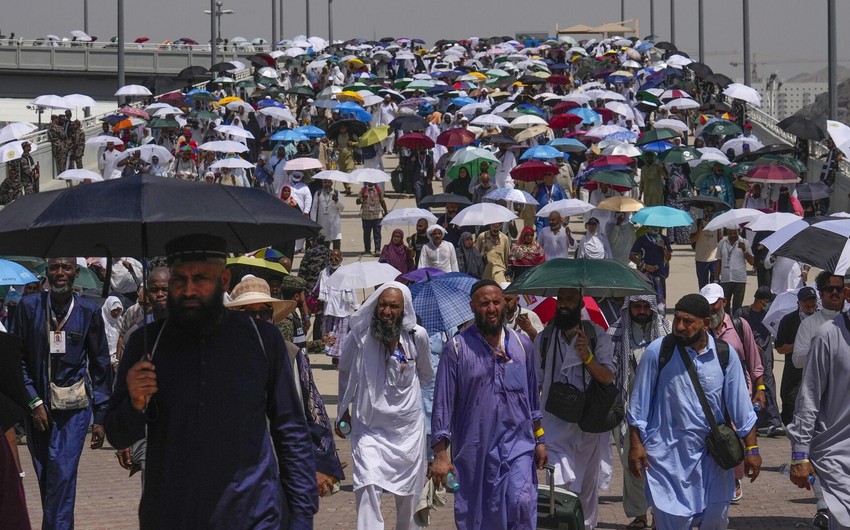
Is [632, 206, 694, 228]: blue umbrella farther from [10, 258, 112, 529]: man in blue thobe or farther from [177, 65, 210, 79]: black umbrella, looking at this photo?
[177, 65, 210, 79]: black umbrella

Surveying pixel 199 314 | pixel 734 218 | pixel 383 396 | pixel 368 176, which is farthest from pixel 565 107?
pixel 199 314

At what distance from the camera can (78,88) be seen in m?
71.8

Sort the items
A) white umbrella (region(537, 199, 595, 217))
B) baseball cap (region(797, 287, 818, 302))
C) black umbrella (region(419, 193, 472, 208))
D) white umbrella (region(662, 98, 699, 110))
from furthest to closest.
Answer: white umbrella (region(662, 98, 699, 110)), black umbrella (region(419, 193, 472, 208)), white umbrella (region(537, 199, 595, 217)), baseball cap (region(797, 287, 818, 302))

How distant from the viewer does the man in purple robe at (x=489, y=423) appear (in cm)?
791

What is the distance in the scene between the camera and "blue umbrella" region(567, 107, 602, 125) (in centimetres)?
3239

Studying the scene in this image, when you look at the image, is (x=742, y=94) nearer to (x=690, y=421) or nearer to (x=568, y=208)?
(x=568, y=208)

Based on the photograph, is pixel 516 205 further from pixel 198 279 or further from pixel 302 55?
pixel 302 55

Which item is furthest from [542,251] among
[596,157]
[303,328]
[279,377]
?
[279,377]

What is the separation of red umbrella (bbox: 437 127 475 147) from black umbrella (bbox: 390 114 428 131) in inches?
64.5

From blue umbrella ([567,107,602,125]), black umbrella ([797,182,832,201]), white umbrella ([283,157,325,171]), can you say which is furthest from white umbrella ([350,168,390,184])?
blue umbrella ([567,107,602,125])

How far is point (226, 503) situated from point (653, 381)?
3.50 metres

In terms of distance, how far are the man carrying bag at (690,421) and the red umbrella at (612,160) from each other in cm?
1687

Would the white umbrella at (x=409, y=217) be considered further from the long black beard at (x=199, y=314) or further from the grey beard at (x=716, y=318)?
the long black beard at (x=199, y=314)

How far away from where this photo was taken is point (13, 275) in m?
12.1
